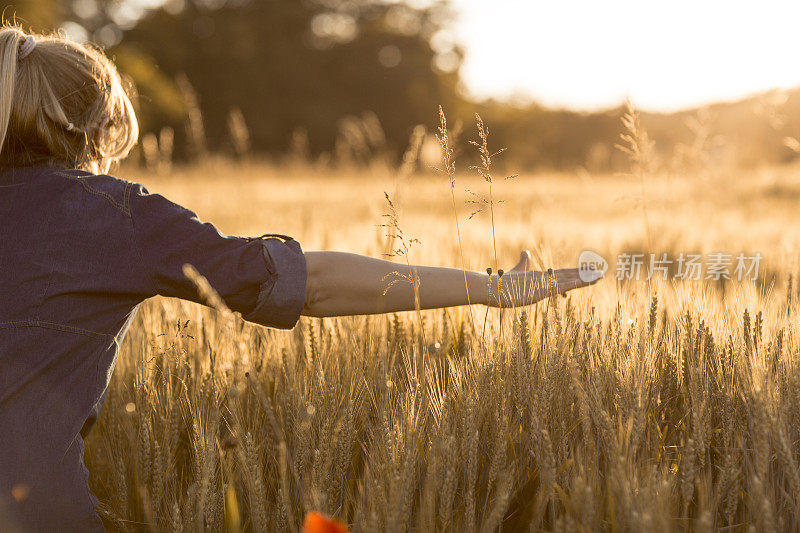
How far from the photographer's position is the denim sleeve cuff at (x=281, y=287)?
4.23ft

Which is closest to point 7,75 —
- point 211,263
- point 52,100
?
point 52,100

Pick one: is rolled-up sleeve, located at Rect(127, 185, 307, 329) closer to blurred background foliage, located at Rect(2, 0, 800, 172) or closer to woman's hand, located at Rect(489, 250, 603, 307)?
woman's hand, located at Rect(489, 250, 603, 307)

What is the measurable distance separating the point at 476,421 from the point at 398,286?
1.02 ft

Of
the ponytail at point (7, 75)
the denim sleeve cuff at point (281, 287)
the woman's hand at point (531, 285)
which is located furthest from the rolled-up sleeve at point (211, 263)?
the woman's hand at point (531, 285)

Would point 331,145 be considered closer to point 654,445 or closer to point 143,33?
point 143,33

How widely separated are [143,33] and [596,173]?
43.5 feet

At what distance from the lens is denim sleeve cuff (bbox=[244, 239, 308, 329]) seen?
50.8 inches

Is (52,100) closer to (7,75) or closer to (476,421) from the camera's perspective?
(7,75)

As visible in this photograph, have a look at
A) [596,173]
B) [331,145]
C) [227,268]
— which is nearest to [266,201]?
[227,268]

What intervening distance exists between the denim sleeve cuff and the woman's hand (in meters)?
0.43

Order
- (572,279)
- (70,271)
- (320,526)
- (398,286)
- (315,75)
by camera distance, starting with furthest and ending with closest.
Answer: (315,75), (572,279), (398,286), (70,271), (320,526)

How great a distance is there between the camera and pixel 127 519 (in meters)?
1.35

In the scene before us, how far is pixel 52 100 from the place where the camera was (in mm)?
1295

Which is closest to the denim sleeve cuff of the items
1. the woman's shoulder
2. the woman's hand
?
the woman's shoulder
